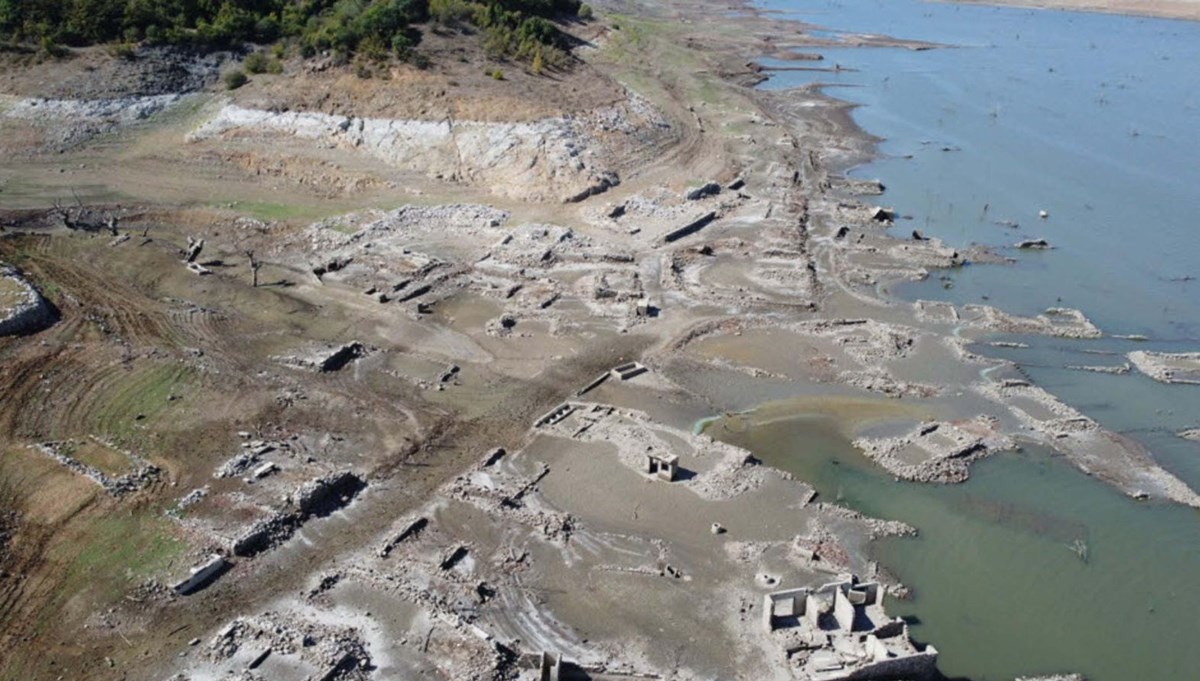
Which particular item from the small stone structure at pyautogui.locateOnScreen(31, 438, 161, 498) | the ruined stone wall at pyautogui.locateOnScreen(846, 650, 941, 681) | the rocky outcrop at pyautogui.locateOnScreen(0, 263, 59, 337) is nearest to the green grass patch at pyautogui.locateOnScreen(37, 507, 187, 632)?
the small stone structure at pyautogui.locateOnScreen(31, 438, 161, 498)

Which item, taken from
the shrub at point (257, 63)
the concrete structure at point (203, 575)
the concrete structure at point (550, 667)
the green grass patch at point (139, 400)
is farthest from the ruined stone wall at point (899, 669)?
the shrub at point (257, 63)

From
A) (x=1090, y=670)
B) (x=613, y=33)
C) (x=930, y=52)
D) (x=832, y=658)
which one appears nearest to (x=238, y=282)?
(x=832, y=658)

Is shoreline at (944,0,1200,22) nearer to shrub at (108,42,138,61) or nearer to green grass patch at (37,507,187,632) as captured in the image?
shrub at (108,42,138,61)

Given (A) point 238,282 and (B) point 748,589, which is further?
(A) point 238,282

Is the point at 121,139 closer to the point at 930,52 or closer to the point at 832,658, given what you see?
the point at 832,658

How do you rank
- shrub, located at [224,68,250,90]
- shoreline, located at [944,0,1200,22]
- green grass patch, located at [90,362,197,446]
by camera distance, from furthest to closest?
shoreline, located at [944,0,1200,22] → shrub, located at [224,68,250,90] → green grass patch, located at [90,362,197,446]

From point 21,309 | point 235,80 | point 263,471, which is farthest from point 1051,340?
point 235,80

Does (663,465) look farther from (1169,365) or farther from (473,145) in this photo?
(473,145)
